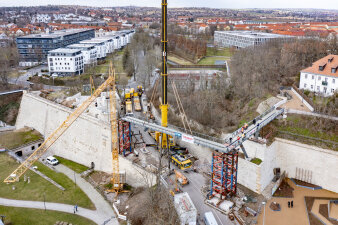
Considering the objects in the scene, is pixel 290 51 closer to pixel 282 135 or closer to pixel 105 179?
pixel 282 135

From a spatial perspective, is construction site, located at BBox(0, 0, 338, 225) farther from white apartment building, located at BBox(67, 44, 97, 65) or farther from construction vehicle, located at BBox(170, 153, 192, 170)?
white apartment building, located at BBox(67, 44, 97, 65)

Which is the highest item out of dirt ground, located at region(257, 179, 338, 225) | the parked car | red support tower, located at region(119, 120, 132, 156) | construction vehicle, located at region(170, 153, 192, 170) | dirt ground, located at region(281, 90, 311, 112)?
dirt ground, located at region(281, 90, 311, 112)

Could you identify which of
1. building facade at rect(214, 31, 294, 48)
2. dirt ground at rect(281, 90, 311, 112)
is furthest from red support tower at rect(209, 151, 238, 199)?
building facade at rect(214, 31, 294, 48)

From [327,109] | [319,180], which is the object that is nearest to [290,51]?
[327,109]

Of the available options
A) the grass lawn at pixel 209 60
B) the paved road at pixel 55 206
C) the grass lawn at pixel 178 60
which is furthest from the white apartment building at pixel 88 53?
the paved road at pixel 55 206

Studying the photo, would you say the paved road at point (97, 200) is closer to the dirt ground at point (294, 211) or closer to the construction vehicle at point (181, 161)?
the construction vehicle at point (181, 161)

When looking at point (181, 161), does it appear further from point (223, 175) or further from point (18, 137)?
point (18, 137)
